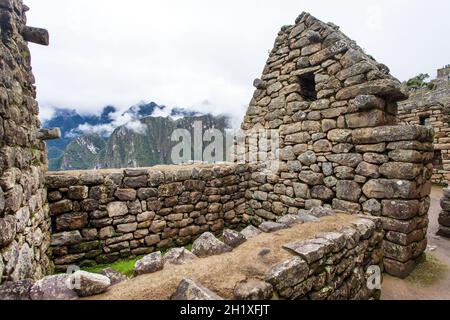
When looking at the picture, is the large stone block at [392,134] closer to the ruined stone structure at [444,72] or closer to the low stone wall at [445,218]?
the low stone wall at [445,218]

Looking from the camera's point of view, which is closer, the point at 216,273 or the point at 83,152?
the point at 216,273

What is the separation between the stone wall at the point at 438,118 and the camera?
36.2ft

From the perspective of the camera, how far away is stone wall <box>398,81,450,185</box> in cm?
A: 1103

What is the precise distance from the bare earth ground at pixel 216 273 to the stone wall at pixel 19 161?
102 cm

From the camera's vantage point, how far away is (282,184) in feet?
19.6

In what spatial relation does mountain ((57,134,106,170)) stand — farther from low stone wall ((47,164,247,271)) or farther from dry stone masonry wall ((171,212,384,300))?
dry stone masonry wall ((171,212,384,300))

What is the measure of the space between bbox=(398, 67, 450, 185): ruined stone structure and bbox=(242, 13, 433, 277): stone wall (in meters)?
9.45

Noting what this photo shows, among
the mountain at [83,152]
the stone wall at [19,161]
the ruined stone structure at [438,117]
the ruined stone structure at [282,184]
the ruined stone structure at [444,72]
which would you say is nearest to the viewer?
the stone wall at [19,161]

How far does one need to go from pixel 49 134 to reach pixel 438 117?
15255 mm

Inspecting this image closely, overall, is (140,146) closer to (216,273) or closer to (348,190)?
(348,190)

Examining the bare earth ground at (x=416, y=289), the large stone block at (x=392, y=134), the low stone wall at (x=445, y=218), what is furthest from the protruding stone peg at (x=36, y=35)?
the low stone wall at (x=445, y=218)

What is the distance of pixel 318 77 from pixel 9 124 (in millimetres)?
5286

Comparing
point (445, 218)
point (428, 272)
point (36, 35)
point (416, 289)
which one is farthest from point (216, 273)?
point (445, 218)
